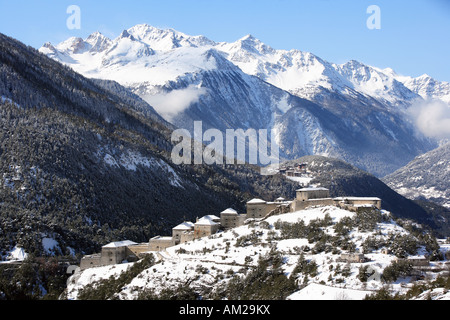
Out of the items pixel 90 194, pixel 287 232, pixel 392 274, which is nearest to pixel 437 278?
pixel 392 274

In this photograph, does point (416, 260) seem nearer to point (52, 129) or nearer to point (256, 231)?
point (256, 231)

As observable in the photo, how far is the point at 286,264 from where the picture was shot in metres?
80.0

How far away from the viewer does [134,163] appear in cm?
18688

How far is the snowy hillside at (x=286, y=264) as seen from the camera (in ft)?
237

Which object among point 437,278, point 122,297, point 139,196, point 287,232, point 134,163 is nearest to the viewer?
point 437,278

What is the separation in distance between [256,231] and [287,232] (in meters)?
5.36

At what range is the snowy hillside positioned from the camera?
72.1 m

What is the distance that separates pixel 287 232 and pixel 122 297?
83.9ft

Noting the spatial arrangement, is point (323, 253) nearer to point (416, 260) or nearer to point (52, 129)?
point (416, 260)

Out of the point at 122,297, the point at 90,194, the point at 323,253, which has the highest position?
the point at 90,194

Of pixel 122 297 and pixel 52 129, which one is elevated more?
pixel 52 129

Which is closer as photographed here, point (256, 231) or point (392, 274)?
point (392, 274)
